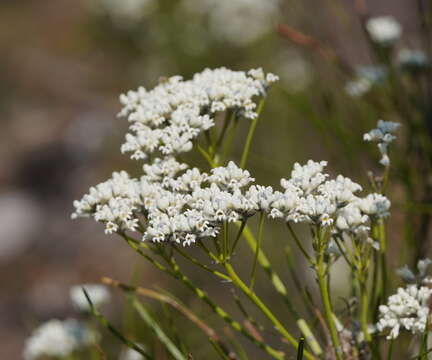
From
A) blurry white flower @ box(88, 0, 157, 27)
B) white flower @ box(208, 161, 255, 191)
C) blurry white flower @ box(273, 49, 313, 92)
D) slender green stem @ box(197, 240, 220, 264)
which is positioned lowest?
slender green stem @ box(197, 240, 220, 264)

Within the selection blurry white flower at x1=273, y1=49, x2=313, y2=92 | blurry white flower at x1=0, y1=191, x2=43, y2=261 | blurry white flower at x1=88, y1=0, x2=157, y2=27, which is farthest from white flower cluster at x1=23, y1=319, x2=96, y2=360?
blurry white flower at x1=0, y1=191, x2=43, y2=261

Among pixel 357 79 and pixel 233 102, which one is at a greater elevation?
pixel 357 79

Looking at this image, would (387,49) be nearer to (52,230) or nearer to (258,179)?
(258,179)

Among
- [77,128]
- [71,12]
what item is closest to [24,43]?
[71,12]

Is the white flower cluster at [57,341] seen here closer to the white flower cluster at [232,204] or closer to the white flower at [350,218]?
the white flower cluster at [232,204]

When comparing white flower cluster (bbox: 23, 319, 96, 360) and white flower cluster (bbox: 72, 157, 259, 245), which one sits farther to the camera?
white flower cluster (bbox: 23, 319, 96, 360)

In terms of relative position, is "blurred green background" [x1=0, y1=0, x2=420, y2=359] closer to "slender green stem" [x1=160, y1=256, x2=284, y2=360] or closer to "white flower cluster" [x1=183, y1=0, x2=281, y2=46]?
"white flower cluster" [x1=183, y1=0, x2=281, y2=46]
